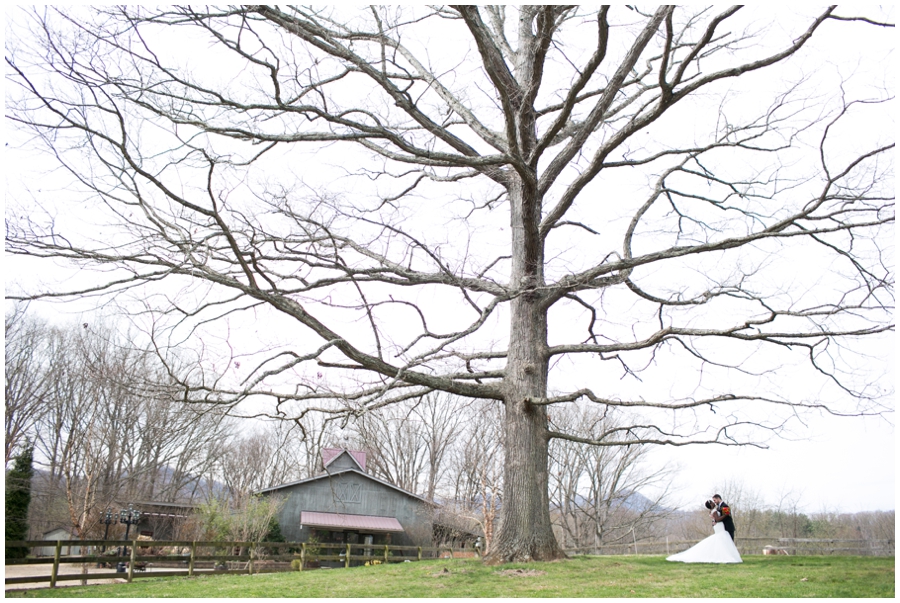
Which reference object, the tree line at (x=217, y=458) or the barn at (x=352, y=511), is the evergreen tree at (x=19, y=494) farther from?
the barn at (x=352, y=511)

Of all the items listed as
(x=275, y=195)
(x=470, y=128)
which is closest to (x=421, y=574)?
(x=275, y=195)

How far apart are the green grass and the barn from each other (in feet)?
A: 43.3

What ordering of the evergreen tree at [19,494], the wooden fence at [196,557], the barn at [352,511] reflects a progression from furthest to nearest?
the barn at [352,511] < the evergreen tree at [19,494] < the wooden fence at [196,557]

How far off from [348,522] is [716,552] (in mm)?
14743

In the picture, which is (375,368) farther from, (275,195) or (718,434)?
(718,434)

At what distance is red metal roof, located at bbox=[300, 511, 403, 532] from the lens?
67.3 ft

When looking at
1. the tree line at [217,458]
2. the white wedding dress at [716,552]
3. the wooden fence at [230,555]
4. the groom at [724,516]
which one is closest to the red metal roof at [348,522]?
the wooden fence at [230,555]

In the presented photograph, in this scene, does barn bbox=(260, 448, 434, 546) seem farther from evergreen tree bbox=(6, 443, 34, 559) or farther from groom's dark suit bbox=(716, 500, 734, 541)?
groom's dark suit bbox=(716, 500, 734, 541)

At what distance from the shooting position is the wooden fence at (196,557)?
10203 mm

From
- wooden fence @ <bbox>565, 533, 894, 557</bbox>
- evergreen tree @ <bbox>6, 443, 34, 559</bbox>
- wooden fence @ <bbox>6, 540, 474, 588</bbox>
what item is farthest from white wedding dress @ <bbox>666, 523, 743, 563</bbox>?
evergreen tree @ <bbox>6, 443, 34, 559</bbox>

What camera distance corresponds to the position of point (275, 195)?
24.3 ft

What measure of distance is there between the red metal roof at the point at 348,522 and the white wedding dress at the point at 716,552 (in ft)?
45.5

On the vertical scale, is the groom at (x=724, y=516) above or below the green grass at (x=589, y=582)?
above

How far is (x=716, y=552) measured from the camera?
8617 mm
